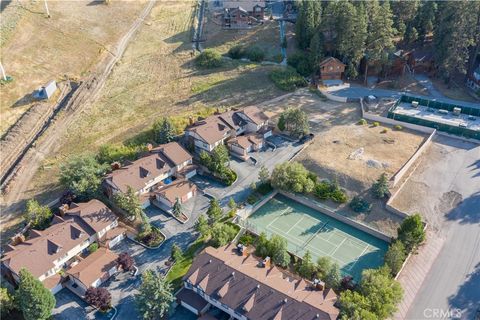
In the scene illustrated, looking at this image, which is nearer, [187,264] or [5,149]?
[187,264]

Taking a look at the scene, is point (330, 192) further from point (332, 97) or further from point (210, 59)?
point (210, 59)

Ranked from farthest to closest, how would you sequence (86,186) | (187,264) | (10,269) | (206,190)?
(206,190), (86,186), (187,264), (10,269)

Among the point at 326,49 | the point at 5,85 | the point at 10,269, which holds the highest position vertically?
the point at 326,49

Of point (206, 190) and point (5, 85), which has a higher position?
point (5, 85)

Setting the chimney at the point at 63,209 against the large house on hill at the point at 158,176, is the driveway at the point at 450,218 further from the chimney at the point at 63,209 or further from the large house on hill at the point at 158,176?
the chimney at the point at 63,209

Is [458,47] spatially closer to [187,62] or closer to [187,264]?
[187,62]

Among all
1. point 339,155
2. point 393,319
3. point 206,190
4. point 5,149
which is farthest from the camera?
point 5,149

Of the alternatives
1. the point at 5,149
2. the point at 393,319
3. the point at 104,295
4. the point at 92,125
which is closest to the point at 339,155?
the point at 393,319
